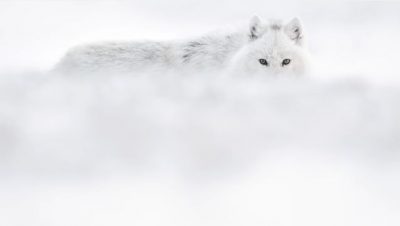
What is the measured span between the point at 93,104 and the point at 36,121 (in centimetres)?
54

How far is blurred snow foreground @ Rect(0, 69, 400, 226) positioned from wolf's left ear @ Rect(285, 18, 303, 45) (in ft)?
4.91

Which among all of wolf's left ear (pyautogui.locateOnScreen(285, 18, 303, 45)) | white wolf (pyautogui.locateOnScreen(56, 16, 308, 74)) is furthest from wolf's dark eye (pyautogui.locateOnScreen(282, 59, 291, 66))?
wolf's left ear (pyautogui.locateOnScreen(285, 18, 303, 45))

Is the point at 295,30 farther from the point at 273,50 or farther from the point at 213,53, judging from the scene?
the point at 213,53

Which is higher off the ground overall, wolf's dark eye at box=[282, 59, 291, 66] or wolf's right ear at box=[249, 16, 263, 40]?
wolf's right ear at box=[249, 16, 263, 40]

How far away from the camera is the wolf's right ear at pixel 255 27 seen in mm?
7730

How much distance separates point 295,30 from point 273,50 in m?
0.51

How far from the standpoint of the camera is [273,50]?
7.43 m

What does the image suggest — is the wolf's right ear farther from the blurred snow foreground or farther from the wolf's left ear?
the blurred snow foreground

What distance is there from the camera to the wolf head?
738 centimetres

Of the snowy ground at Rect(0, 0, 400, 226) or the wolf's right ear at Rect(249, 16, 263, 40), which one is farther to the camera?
the wolf's right ear at Rect(249, 16, 263, 40)

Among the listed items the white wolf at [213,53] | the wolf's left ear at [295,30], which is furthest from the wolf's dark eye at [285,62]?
the wolf's left ear at [295,30]

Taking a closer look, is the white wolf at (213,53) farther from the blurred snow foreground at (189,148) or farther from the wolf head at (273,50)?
the blurred snow foreground at (189,148)

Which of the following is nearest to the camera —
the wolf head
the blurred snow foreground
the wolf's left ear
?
the blurred snow foreground

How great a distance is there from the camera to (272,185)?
412 centimetres
